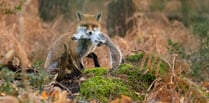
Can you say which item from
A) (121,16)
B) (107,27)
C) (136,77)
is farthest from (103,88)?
(107,27)

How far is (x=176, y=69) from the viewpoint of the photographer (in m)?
7.80

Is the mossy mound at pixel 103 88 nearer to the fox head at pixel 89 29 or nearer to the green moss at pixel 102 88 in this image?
the green moss at pixel 102 88

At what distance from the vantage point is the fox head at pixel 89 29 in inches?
391

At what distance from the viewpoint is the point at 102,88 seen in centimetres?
753

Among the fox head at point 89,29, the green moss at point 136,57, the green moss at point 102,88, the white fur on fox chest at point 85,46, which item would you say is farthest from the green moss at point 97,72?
the white fur on fox chest at point 85,46

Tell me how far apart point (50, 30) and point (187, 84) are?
8.75 meters

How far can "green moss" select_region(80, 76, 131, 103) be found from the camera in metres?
7.40

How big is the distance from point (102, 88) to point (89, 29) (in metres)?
2.91

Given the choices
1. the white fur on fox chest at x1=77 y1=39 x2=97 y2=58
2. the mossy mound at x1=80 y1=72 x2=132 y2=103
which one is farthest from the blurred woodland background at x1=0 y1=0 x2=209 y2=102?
the mossy mound at x1=80 y1=72 x2=132 y2=103

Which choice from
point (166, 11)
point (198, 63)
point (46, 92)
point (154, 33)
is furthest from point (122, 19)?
point (46, 92)

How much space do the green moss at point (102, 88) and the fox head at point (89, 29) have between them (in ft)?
6.12

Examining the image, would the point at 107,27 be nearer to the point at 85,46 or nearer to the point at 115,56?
the point at 85,46

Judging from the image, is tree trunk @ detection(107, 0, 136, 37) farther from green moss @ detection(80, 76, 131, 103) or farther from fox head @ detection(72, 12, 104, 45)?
green moss @ detection(80, 76, 131, 103)

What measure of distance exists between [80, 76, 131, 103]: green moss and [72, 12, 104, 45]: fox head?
6.12 ft
